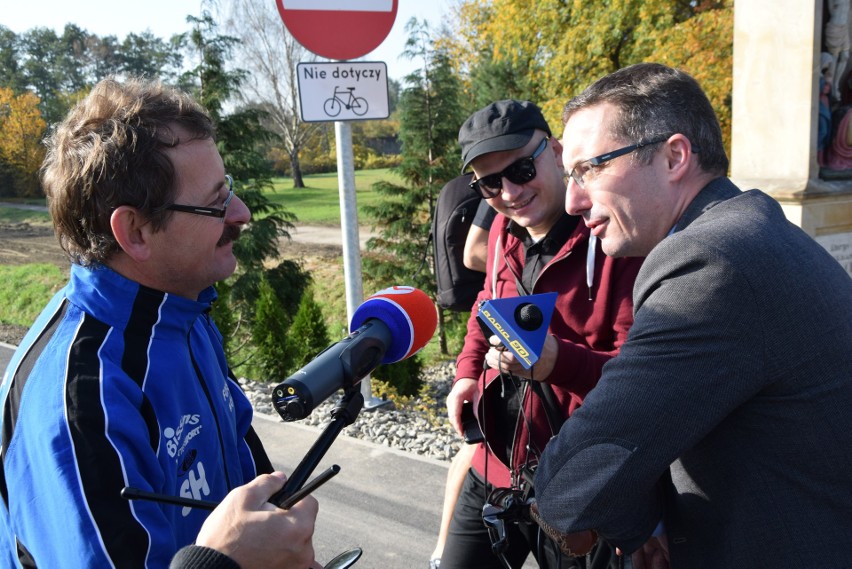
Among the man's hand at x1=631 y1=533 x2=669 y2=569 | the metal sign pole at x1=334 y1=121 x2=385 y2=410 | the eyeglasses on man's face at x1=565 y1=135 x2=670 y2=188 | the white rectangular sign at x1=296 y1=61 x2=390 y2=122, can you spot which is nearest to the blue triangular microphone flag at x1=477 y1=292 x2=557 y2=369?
the eyeglasses on man's face at x1=565 y1=135 x2=670 y2=188

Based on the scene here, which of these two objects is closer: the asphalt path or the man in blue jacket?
the man in blue jacket

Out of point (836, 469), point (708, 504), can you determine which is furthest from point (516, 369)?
point (836, 469)

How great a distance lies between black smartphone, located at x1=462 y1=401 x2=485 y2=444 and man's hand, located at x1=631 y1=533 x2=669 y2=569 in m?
0.82

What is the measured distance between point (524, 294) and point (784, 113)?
13.2 ft

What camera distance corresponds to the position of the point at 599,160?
1.80m

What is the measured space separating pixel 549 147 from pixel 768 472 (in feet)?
5.37

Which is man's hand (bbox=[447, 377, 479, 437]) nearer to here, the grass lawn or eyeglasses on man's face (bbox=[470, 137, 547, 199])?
eyeglasses on man's face (bbox=[470, 137, 547, 199])

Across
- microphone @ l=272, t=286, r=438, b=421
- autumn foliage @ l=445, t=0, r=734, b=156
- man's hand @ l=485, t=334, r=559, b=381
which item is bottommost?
man's hand @ l=485, t=334, r=559, b=381

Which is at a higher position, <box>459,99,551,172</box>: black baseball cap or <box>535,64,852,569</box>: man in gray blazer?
<box>459,99,551,172</box>: black baseball cap

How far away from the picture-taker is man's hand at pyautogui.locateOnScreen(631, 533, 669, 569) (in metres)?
1.74

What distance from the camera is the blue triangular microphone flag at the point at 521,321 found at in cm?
190

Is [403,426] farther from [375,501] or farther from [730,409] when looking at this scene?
[730,409]

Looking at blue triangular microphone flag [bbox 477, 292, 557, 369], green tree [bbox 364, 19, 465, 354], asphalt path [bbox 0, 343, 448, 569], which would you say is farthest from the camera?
green tree [bbox 364, 19, 465, 354]

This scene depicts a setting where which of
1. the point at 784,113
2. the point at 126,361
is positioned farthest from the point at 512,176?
the point at 784,113
